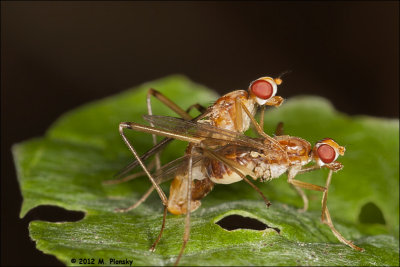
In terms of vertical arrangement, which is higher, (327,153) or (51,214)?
(327,153)

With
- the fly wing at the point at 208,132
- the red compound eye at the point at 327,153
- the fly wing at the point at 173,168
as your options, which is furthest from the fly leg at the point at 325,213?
the fly wing at the point at 173,168

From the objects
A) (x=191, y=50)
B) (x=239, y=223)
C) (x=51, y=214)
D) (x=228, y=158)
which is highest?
(x=191, y=50)

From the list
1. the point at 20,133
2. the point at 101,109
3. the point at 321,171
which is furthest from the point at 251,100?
the point at 20,133

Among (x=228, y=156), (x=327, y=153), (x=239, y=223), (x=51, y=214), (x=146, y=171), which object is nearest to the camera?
(x=239, y=223)

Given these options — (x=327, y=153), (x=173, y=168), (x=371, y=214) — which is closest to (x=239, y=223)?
(x=173, y=168)

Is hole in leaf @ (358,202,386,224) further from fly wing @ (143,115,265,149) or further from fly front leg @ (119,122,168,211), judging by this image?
fly front leg @ (119,122,168,211)

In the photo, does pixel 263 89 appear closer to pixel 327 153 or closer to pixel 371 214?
pixel 327 153
